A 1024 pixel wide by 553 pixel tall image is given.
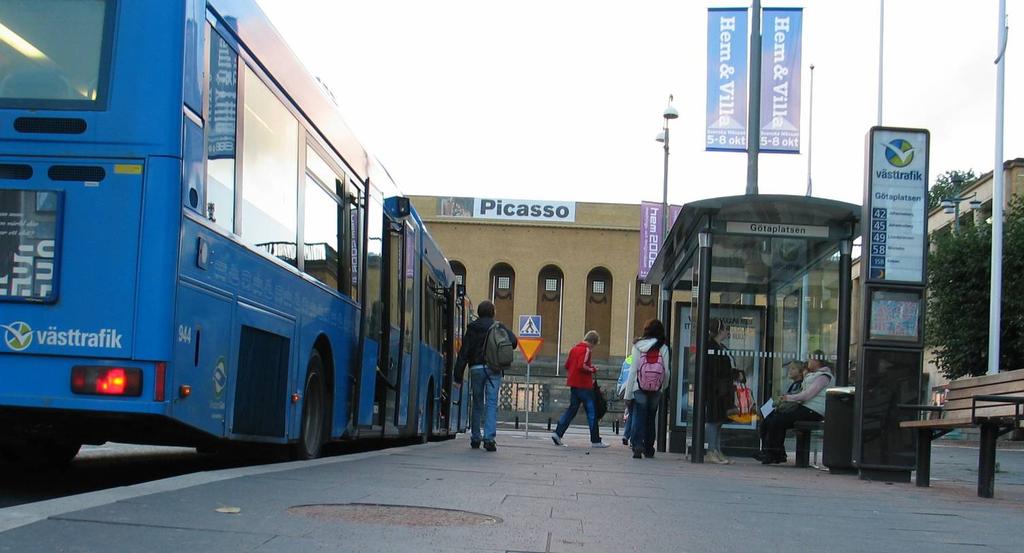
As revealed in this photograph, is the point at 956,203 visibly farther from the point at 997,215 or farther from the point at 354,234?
the point at 354,234

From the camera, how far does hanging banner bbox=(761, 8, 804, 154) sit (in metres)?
18.8

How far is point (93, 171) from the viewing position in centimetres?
725

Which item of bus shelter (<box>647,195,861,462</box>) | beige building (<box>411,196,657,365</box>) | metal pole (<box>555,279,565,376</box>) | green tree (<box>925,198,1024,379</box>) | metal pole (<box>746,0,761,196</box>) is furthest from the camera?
beige building (<box>411,196,657,365</box>)

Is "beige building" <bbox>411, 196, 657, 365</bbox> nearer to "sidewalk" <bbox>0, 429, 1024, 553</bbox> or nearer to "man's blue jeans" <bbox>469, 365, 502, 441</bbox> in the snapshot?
"man's blue jeans" <bbox>469, 365, 502, 441</bbox>

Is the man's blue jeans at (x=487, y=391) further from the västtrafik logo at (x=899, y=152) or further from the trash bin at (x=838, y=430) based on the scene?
the västtrafik logo at (x=899, y=152)

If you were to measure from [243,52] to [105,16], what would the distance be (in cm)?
134

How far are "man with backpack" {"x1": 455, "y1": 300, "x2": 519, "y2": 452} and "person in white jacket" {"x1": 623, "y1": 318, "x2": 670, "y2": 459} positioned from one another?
2066 millimetres

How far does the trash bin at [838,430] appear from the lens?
45.6 ft

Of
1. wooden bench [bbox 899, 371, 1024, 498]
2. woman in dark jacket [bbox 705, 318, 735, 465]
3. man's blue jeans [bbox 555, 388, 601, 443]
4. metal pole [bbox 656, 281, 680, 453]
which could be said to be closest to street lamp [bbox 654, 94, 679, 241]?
metal pole [bbox 656, 281, 680, 453]

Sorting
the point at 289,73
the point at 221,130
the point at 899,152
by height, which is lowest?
the point at 221,130

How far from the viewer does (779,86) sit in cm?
1883

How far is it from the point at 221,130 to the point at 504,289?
67376mm

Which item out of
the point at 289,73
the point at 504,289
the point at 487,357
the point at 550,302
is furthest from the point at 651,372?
the point at 550,302

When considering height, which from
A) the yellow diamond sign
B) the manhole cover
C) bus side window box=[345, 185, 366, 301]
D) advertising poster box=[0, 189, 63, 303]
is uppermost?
bus side window box=[345, 185, 366, 301]
